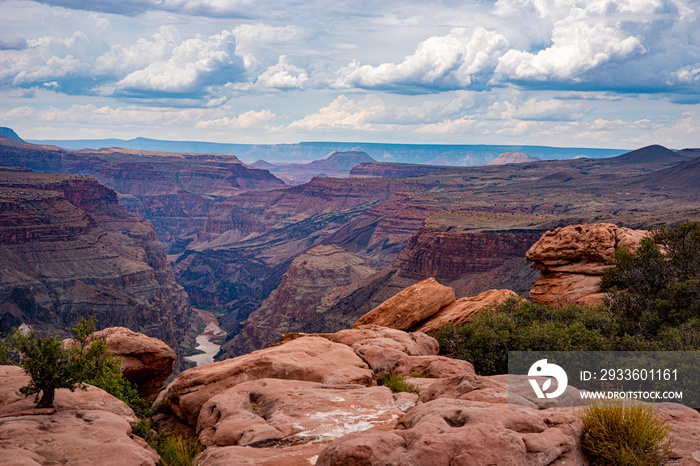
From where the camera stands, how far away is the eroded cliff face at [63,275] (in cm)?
12362

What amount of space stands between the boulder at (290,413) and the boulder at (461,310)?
16.4 meters

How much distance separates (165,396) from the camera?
20.3 meters

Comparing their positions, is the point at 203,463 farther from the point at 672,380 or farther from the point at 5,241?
the point at 5,241

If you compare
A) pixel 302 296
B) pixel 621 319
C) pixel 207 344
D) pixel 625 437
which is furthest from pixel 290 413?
pixel 207 344

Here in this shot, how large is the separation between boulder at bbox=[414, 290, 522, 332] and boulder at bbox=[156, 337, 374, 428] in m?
12.9

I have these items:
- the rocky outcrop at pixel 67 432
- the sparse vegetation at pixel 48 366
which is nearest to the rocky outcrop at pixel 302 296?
the rocky outcrop at pixel 67 432

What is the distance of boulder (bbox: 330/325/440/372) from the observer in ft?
70.3

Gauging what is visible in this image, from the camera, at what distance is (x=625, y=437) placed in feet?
30.6

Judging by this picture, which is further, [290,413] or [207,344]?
[207,344]

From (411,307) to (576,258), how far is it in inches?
443

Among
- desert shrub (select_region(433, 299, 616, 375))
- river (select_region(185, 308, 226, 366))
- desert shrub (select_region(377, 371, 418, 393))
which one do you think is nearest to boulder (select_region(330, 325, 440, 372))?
desert shrub (select_region(377, 371, 418, 393))

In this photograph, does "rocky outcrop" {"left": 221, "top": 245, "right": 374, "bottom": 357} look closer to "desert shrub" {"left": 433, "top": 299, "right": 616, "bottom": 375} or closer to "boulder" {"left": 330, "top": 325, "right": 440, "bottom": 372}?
"desert shrub" {"left": 433, "top": 299, "right": 616, "bottom": 375}

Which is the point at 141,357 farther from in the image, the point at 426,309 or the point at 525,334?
the point at 525,334

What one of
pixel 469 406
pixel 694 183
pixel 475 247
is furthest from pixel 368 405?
pixel 694 183
